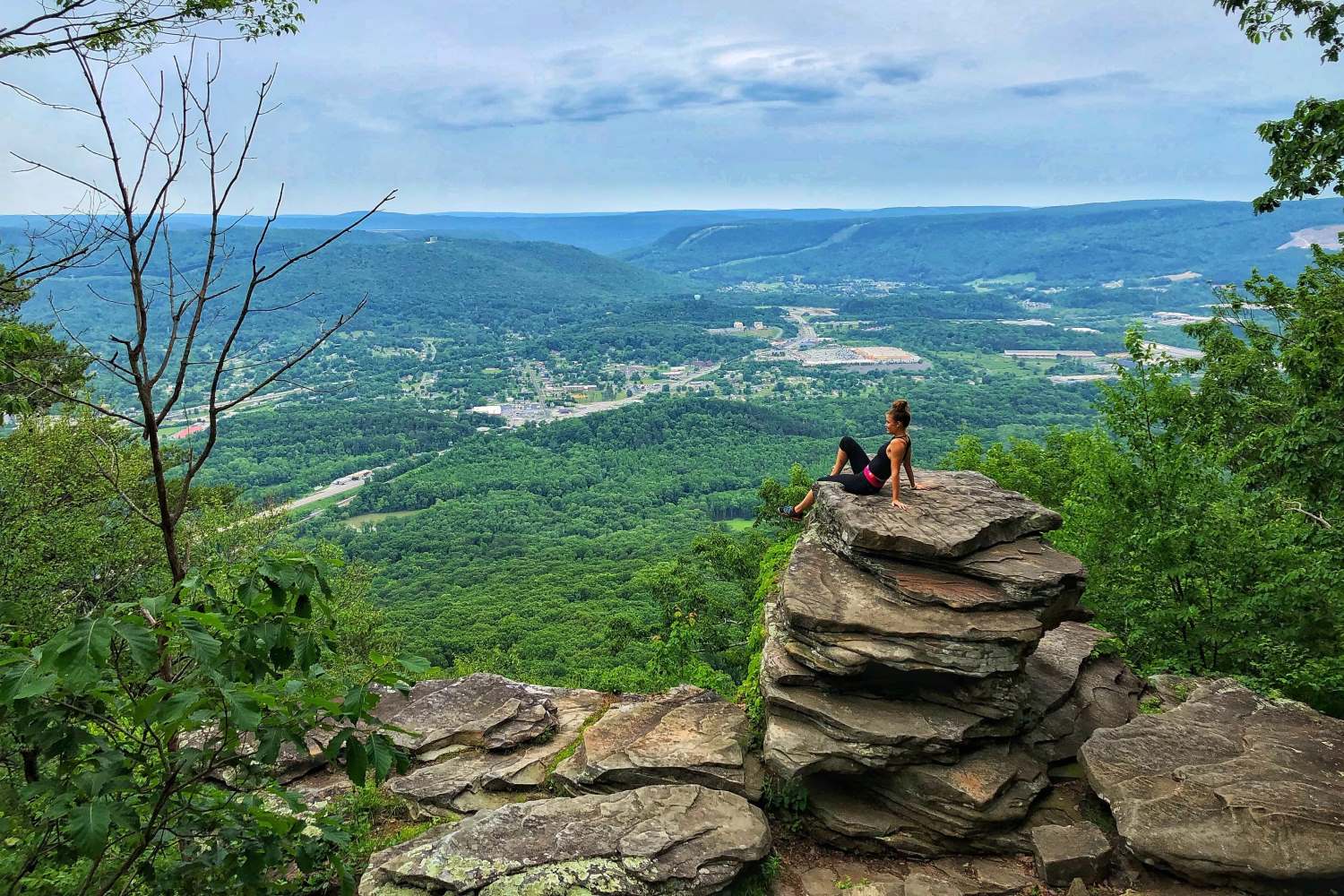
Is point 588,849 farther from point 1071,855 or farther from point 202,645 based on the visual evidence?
point 202,645

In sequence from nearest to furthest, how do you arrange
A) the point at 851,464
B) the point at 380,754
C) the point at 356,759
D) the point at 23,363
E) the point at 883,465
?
the point at 356,759
the point at 380,754
the point at 23,363
the point at 883,465
the point at 851,464

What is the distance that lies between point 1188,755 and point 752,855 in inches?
209

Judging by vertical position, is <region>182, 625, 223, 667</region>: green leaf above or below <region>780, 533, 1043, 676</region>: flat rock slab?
above

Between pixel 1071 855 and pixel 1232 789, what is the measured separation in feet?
5.96

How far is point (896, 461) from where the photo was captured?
34.1 ft

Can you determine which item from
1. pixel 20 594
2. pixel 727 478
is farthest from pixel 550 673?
pixel 727 478

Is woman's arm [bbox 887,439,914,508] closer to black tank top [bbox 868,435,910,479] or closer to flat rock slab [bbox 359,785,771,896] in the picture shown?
black tank top [bbox 868,435,910,479]

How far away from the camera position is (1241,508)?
42.1 feet

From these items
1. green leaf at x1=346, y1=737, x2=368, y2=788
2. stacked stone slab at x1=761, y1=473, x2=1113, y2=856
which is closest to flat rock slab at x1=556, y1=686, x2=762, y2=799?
stacked stone slab at x1=761, y1=473, x2=1113, y2=856

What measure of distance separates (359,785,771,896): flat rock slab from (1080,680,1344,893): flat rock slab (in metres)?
4.10

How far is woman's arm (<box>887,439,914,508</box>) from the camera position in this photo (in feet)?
34.0

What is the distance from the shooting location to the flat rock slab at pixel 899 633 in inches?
344

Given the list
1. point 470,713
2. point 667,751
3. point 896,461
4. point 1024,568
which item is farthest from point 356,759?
point 1024,568

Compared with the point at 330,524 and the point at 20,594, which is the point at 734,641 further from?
the point at 330,524
